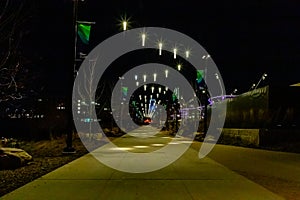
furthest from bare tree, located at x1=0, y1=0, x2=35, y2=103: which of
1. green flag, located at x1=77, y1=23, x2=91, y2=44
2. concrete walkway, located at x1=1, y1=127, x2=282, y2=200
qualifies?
concrete walkway, located at x1=1, y1=127, x2=282, y2=200

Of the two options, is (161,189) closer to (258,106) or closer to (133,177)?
(133,177)

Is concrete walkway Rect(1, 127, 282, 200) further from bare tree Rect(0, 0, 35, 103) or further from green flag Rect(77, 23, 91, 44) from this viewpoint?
green flag Rect(77, 23, 91, 44)

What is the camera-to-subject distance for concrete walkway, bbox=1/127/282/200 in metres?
9.30

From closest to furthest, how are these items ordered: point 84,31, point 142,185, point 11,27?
point 142,185 < point 11,27 < point 84,31

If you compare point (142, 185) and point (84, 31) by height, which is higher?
point (84, 31)

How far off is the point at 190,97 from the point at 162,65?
2164 centimetres

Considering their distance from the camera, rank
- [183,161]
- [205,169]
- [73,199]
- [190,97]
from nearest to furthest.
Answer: [73,199], [205,169], [183,161], [190,97]

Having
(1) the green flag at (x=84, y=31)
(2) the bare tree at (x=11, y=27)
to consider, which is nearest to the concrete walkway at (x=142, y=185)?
(2) the bare tree at (x=11, y=27)

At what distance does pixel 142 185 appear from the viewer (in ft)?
35.2

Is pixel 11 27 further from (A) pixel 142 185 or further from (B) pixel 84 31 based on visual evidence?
(A) pixel 142 185

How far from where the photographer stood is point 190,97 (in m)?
58.7

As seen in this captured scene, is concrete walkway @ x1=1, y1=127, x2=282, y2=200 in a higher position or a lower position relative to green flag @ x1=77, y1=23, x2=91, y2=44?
lower

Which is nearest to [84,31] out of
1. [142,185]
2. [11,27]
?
[11,27]

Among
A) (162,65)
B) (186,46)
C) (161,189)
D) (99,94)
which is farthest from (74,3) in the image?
Answer: (99,94)
